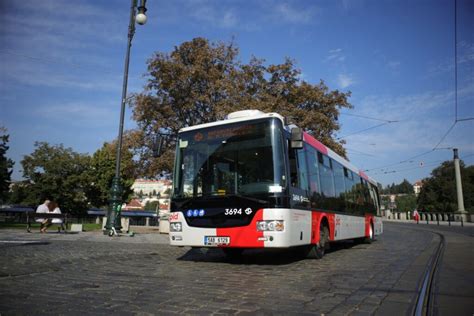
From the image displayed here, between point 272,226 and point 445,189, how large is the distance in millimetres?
84791

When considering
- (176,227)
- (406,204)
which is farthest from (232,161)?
(406,204)

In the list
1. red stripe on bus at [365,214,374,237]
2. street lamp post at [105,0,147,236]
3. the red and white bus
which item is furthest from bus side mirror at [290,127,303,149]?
street lamp post at [105,0,147,236]

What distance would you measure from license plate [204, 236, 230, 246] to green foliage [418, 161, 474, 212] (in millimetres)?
80523

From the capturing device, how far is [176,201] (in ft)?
26.7

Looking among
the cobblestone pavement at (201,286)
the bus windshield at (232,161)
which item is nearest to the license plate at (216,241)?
the cobblestone pavement at (201,286)

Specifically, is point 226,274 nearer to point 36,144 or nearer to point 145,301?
point 145,301

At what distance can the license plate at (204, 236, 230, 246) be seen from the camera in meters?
7.39

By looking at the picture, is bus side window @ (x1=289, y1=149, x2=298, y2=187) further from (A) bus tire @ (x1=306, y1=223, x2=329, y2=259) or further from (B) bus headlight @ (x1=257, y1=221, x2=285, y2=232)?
(A) bus tire @ (x1=306, y1=223, x2=329, y2=259)

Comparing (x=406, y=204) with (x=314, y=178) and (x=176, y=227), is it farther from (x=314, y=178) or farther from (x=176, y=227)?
(x=176, y=227)

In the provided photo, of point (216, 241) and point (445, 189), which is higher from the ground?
point (445, 189)

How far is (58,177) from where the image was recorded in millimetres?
47469

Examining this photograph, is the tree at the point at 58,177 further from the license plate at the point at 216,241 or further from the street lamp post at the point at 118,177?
the license plate at the point at 216,241

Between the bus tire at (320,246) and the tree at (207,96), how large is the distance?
9.95 meters

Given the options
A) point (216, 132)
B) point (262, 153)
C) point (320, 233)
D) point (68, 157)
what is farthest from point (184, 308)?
point (68, 157)
